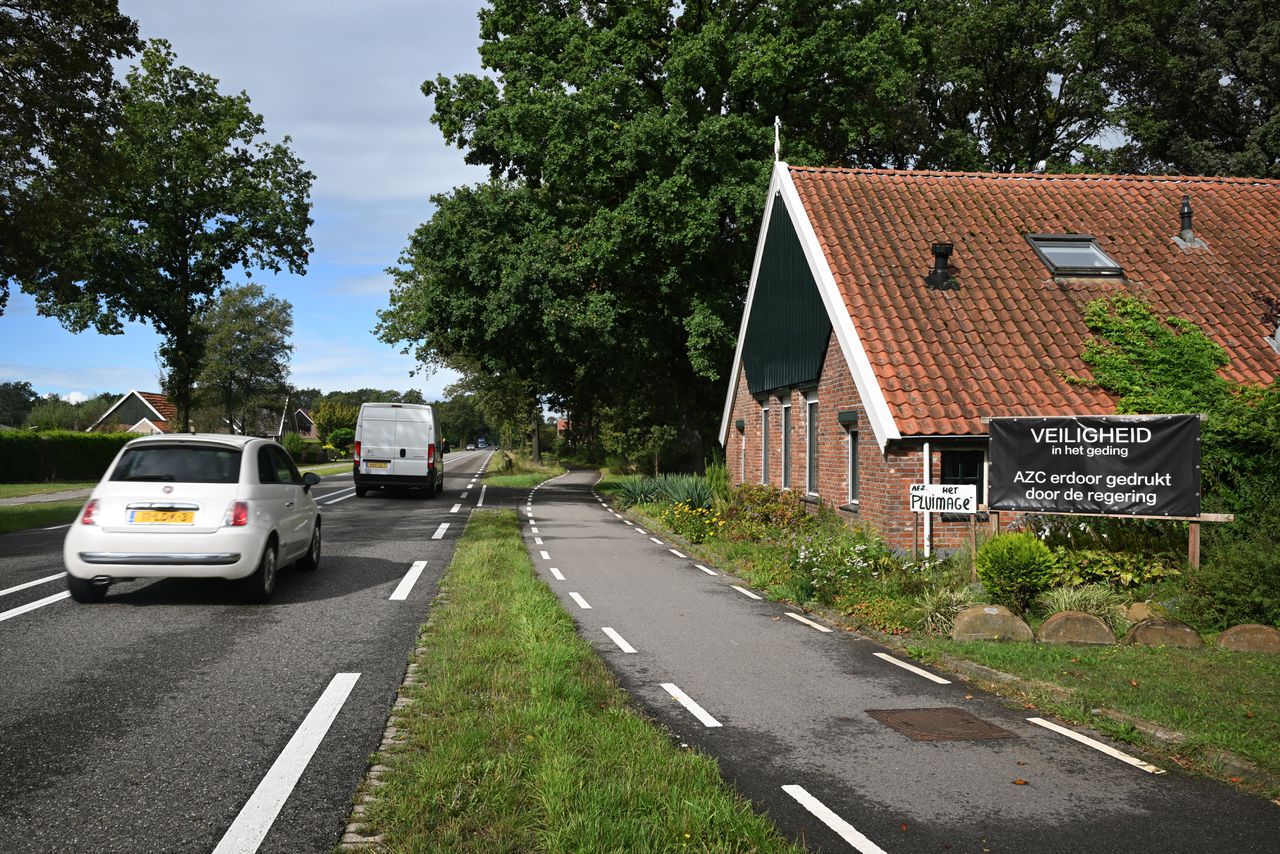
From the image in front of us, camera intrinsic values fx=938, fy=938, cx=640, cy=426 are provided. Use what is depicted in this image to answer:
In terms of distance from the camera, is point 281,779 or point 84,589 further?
point 84,589

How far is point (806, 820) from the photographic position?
4.53 m

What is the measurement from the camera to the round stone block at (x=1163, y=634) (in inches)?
323

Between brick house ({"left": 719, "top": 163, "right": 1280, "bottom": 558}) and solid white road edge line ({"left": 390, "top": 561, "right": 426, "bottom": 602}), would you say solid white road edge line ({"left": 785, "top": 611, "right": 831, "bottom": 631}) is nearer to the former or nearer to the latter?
brick house ({"left": 719, "top": 163, "right": 1280, "bottom": 558})

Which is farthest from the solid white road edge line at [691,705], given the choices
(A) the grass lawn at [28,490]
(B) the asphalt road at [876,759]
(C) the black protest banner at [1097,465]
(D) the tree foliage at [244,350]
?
(D) the tree foliage at [244,350]

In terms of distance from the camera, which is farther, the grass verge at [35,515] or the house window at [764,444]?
the house window at [764,444]

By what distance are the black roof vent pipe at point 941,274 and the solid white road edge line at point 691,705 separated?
9.78 metres

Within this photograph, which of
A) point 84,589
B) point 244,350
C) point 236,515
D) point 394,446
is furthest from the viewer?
point 244,350

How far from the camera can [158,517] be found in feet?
29.8

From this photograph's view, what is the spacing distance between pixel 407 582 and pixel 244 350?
7065 centimetres

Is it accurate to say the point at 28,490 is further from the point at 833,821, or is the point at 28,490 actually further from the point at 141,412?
the point at 141,412

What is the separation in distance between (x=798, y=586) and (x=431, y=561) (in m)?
5.51

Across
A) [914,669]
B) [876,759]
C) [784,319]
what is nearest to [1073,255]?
[784,319]

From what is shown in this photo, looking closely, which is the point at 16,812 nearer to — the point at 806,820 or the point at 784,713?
the point at 806,820

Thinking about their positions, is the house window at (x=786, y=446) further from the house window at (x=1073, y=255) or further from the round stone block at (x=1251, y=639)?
the round stone block at (x=1251, y=639)
